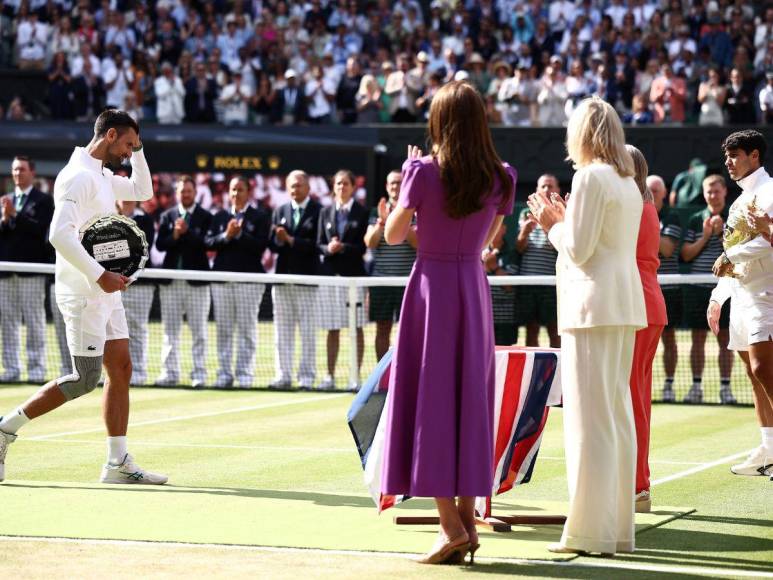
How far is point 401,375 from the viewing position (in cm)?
684

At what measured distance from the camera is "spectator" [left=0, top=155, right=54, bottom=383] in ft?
55.4

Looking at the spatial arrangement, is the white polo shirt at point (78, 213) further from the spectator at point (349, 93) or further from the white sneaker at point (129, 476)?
the spectator at point (349, 93)

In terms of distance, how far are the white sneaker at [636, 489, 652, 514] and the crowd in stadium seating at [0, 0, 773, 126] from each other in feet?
61.0

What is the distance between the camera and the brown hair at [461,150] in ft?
22.1

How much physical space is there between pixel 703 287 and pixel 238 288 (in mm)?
5532

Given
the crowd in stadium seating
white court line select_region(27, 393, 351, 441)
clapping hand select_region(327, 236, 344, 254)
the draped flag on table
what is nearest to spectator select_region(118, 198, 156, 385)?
clapping hand select_region(327, 236, 344, 254)

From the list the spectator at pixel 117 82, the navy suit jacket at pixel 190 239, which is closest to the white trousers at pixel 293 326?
the navy suit jacket at pixel 190 239

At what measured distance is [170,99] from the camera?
29906 mm

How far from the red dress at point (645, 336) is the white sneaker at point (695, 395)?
6613 millimetres

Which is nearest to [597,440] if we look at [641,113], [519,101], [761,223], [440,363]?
[440,363]

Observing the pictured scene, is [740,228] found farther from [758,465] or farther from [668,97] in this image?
[668,97]

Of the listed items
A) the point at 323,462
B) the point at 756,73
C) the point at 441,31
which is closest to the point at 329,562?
the point at 323,462

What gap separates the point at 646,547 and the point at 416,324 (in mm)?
1818

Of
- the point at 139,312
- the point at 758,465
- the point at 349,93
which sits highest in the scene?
the point at 349,93
